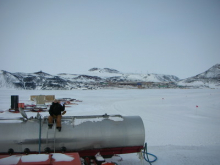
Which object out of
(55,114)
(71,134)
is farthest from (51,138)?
(55,114)

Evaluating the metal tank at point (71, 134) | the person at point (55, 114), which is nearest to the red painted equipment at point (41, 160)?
the metal tank at point (71, 134)

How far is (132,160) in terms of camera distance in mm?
7555

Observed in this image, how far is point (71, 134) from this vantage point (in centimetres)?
602

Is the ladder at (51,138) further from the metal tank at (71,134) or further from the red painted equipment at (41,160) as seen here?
the red painted equipment at (41,160)

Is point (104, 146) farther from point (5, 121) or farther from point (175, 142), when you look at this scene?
point (175, 142)

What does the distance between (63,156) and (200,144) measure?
308 inches

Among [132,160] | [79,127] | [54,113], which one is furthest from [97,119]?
[132,160]

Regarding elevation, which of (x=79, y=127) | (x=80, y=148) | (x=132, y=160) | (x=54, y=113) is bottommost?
(x=132, y=160)

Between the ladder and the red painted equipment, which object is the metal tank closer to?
the ladder

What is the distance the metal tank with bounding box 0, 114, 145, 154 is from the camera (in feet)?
18.7

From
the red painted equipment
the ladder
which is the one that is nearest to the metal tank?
the ladder

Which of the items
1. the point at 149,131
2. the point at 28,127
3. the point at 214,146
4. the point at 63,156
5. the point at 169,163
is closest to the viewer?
the point at 63,156

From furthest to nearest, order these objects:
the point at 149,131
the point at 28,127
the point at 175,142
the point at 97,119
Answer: the point at 149,131, the point at 175,142, the point at 97,119, the point at 28,127

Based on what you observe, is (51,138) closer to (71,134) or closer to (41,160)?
(71,134)
